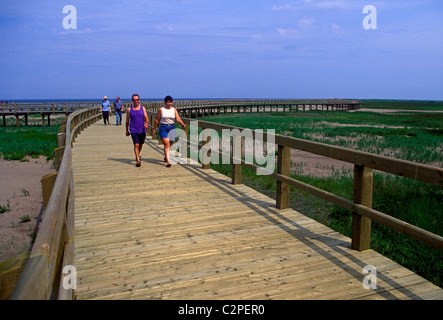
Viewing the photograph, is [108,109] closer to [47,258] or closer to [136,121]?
[136,121]

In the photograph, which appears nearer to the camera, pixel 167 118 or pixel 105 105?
pixel 167 118

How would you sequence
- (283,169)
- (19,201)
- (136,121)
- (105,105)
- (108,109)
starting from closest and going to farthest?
(283,169) → (136,121) → (19,201) → (105,105) → (108,109)

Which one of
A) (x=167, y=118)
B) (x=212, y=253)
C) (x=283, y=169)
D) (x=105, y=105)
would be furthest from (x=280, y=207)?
(x=105, y=105)

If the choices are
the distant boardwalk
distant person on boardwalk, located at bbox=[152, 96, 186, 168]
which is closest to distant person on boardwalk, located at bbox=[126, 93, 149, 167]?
distant person on boardwalk, located at bbox=[152, 96, 186, 168]

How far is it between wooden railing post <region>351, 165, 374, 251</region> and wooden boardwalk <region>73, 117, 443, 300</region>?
0.42 feet

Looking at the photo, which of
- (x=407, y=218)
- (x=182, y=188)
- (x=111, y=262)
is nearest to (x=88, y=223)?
(x=111, y=262)

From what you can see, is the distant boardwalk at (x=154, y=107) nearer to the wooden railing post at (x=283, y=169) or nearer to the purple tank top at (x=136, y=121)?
the purple tank top at (x=136, y=121)

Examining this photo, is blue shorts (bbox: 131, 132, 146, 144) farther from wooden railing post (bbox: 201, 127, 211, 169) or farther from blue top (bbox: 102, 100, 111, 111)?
blue top (bbox: 102, 100, 111, 111)

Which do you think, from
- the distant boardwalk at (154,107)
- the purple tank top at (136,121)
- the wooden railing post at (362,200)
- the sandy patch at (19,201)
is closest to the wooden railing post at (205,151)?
the purple tank top at (136,121)

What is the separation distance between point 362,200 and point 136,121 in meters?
6.35

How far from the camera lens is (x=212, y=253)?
4168 millimetres

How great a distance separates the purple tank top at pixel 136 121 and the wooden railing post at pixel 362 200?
6.16 metres
